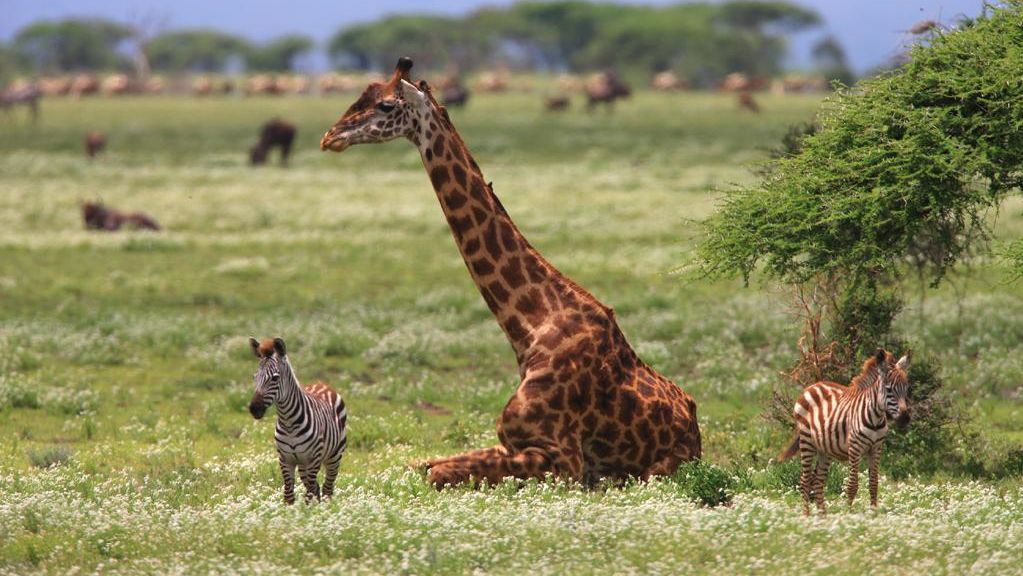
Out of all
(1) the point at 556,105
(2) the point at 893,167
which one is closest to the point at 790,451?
(2) the point at 893,167

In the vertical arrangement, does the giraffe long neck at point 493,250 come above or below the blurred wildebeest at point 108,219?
above

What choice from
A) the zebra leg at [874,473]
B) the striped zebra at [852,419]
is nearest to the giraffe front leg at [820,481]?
the striped zebra at [852,419]

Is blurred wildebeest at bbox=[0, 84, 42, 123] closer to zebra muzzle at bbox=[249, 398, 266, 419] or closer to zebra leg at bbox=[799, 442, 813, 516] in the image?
zebra muzzle at bbox=[249, 398, 266, 419]

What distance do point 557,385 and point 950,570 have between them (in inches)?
162

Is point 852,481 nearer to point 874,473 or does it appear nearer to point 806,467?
point 874,473

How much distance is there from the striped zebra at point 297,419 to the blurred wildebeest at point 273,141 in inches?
1962

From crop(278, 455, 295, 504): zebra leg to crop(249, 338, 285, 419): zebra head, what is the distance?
84cm

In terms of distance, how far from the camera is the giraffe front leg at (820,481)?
12469 mm

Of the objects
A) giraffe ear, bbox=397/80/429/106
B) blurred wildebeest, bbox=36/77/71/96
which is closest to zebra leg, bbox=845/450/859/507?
giraffe ear, bbox=397/80/429/106

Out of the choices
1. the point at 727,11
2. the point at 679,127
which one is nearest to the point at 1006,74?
the point at 679,127

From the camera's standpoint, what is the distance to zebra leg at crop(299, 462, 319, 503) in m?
12.6

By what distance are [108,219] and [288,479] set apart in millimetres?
29870

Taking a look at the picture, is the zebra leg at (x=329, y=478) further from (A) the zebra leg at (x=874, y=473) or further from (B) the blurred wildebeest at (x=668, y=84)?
(B) the blurred wildebeest at (x=668, y=84)

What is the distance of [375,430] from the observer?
58.8 feet
